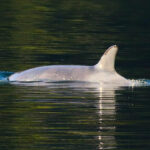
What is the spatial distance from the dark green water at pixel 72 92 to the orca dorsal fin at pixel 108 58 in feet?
1.77

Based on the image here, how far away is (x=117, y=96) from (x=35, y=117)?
364 cm

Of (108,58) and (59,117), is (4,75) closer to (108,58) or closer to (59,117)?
(108,58)

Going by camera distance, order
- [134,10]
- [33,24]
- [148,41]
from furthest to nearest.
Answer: [134,10]
[33,24]
[148,41]

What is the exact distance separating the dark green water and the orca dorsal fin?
0.54 m

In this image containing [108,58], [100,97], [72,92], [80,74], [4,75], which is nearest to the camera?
[100,97]

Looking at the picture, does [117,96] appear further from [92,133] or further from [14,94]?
[92,133]

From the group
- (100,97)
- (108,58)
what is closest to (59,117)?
(100,97)

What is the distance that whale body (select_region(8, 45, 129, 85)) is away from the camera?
2454 centimetres

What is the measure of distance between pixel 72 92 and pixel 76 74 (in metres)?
2.06

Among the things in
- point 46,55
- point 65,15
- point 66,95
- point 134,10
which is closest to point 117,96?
point 66,95

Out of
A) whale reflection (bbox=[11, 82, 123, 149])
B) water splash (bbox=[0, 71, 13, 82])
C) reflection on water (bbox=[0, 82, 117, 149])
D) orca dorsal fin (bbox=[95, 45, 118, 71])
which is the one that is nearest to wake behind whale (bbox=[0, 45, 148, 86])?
orca dorsal fin (bbox=[95, 45, 118, 71])

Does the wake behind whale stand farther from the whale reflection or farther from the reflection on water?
the reflection on water

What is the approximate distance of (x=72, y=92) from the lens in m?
23.1

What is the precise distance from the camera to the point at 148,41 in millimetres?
37094
